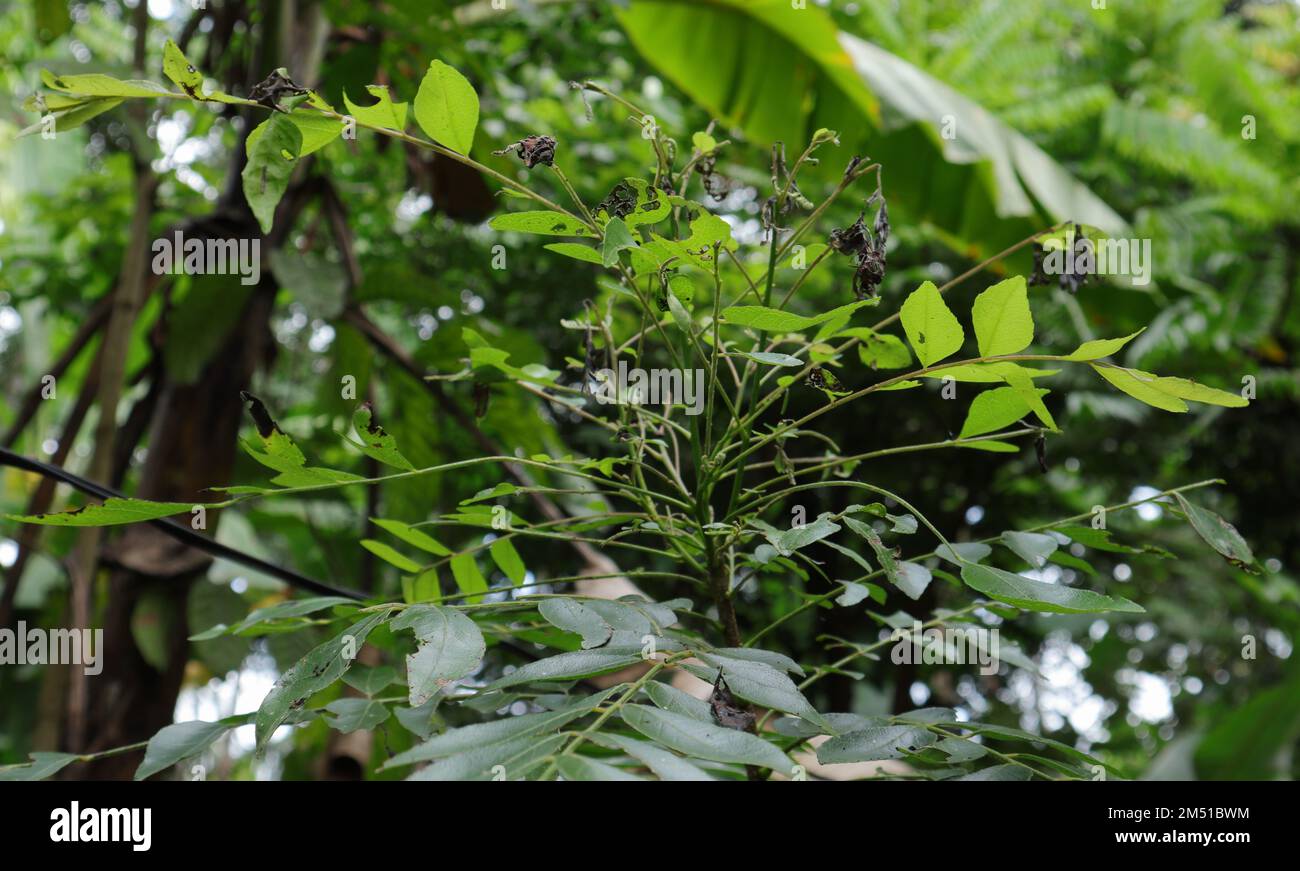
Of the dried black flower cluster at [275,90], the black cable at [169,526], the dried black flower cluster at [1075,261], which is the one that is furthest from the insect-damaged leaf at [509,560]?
the dried black flower cluster at [1075,261]

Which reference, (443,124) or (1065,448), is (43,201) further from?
(1065,448)

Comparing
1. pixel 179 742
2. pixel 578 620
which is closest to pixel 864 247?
pixel 578 620

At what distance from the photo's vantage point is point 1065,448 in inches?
92.6

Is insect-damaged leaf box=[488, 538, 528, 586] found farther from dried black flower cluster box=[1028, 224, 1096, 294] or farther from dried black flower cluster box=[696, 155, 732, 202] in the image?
dried black flower cluster box=[1028, 224, 1096, 294]

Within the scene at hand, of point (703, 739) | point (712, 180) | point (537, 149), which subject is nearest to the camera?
Result: point (703, 739)

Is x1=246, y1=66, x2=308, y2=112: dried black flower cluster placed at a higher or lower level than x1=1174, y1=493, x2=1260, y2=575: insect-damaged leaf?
higher

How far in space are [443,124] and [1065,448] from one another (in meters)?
2.12

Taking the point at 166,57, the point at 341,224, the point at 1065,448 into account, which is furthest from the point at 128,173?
the point at 1065,448

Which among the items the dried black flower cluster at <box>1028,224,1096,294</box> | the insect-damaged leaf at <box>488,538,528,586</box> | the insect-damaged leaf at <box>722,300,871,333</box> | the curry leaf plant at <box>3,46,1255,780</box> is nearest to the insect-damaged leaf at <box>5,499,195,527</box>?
the curry leaf plant at <box>3,46,1255,780</box>

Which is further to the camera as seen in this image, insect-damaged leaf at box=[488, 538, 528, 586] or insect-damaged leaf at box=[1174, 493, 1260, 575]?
insect-damaged leaf at box=[488, 538, 528, 586]

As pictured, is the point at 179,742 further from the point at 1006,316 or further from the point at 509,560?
the point at 1006,316

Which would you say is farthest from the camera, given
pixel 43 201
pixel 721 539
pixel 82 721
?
pixel 43 201

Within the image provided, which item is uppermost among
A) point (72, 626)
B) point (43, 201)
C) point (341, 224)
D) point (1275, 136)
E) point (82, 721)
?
point (1275, 136)

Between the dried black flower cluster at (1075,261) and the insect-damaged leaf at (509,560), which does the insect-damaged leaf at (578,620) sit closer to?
the insect-damaged leaf at (509,560)
